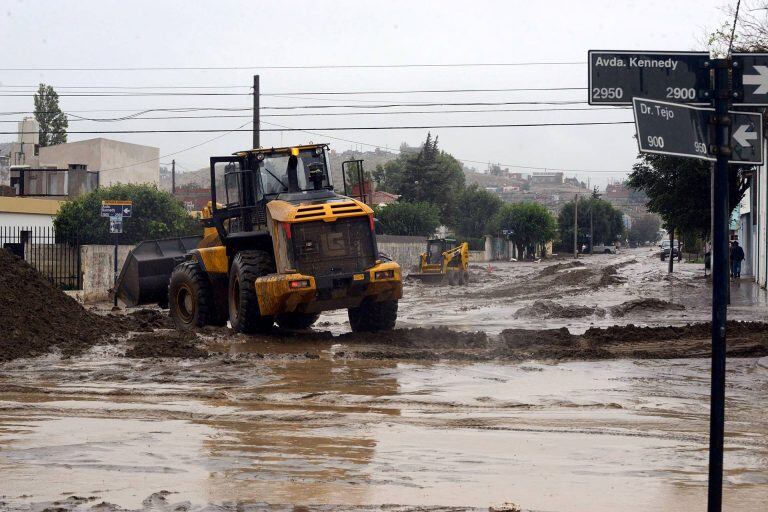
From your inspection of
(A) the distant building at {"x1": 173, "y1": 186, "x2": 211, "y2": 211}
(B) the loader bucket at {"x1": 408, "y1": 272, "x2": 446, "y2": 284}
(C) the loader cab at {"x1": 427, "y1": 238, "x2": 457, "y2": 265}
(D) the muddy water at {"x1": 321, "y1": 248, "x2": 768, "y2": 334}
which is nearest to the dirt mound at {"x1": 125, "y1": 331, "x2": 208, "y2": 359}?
(D) the muddy water at {"x1": 321, "y1": 248, "x2": 768, "y2": 334}

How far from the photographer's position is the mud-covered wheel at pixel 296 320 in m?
20.7

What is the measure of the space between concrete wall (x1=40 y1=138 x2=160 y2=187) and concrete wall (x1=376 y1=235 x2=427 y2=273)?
17.6 meters

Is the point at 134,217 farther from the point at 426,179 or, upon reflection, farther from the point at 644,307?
the point at 426,179

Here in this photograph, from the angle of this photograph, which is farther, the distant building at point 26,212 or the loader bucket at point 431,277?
the loader bucket at point 431,277

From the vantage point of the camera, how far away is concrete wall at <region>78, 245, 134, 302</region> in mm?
33031

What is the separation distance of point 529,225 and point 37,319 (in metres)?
95.5

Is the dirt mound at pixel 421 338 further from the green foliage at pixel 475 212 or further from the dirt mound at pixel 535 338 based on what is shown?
the green foliage at pixel 475 212

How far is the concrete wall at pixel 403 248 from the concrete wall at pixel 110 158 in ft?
57.8

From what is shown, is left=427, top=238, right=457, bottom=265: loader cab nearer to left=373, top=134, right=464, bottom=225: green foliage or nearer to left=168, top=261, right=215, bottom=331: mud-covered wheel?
left=168, top=261, right=215, bottom=331: mud-covered wheel

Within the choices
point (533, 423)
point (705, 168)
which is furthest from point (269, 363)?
point (705, 168)

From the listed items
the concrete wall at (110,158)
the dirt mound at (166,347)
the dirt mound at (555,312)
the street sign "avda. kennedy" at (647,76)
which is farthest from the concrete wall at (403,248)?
the street sign "avda. kennedy" at (647,76)

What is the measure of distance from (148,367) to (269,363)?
179 centimetres

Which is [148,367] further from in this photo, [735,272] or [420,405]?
[735,272]

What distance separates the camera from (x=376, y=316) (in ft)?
63.7
